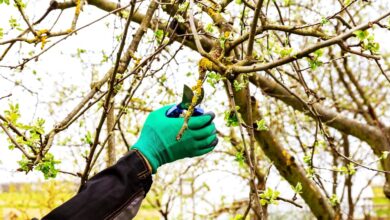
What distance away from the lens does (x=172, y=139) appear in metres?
2.11

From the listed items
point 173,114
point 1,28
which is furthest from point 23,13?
point 173,114

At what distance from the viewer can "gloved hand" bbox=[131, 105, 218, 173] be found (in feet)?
6.79

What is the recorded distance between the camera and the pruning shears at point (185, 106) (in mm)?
1917

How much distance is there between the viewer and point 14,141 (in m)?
2.24

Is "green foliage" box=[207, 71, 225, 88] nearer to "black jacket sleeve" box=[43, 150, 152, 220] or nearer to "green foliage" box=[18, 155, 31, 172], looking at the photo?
"black jacket sleeve" box=[43, 150, 152, 220]

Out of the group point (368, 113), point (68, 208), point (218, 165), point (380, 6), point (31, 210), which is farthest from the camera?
point (31, 210)

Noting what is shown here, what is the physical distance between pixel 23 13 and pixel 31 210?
6.97 meters

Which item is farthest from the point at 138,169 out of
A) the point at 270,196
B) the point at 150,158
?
the point at 270,196

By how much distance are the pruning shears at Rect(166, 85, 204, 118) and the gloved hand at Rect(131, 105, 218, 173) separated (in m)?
0.03

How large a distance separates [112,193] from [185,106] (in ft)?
1.34

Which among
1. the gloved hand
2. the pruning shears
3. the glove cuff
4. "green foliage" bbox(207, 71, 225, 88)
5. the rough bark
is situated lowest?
the glove cuff

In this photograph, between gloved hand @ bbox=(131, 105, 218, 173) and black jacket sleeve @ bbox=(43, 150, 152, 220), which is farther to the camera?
gloved hand @ bbox=(131, 105, 218, 173)

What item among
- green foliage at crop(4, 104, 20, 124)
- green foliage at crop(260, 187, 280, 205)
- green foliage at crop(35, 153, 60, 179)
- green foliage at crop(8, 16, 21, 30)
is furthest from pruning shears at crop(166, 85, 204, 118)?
green foliage at crop(8, 16, 21, 30)

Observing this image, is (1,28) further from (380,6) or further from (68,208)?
(380,6)
